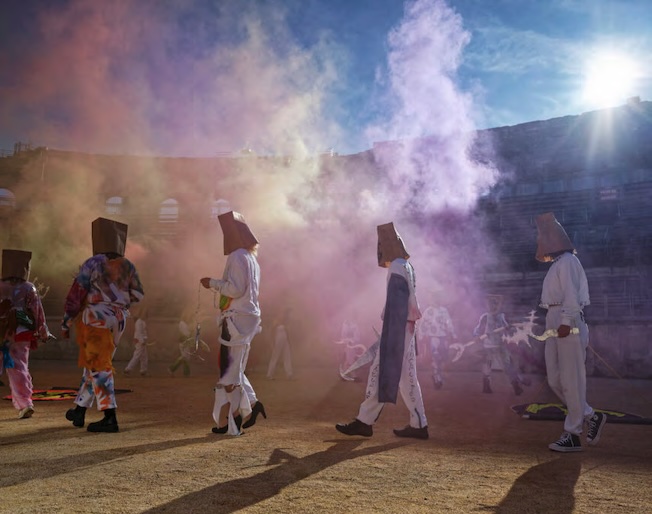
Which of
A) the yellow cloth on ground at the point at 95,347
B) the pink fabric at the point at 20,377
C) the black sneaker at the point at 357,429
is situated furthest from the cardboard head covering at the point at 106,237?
the black sneaker at the point at 357,429

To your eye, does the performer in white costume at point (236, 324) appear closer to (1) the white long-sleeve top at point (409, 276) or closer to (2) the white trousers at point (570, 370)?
(1) the white long-sleeve top at point (409, 276)

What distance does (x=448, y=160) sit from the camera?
59.0 feet

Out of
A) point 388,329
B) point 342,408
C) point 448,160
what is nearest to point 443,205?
point 448,160

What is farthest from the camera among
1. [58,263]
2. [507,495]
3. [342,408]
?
[58,263]

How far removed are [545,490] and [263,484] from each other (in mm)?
1835

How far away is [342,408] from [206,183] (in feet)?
56.4

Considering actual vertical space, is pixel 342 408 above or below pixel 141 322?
below

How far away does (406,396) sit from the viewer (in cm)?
519

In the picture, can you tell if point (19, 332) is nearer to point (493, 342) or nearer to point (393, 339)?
point (393, 339)

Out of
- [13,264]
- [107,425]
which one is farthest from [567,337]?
[13,264]

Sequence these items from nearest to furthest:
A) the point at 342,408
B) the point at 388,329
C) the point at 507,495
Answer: the point at 507,495
the point at 388,329
the point at 342,408

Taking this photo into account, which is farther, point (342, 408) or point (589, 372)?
point (589, 372)

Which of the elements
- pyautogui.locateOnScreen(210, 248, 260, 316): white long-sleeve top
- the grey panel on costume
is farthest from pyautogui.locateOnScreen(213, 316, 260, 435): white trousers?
the grey panel on costume

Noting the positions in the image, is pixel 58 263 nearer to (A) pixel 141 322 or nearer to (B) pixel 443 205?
(A) pixel 141 322
